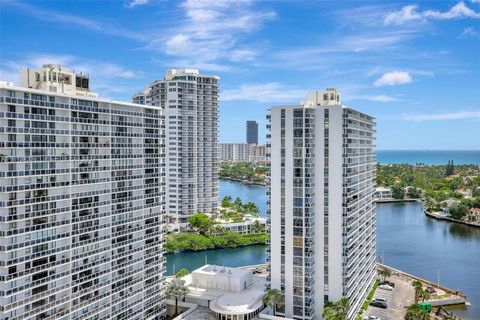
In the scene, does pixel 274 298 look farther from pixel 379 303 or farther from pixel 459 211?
pixel 459 211

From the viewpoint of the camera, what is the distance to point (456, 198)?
137 metres

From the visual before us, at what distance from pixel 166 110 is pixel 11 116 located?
236 feet

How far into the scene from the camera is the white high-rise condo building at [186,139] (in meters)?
101

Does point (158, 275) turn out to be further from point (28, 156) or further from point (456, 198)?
point (456, 198)

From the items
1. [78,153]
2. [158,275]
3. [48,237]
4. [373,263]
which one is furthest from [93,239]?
[373,263]

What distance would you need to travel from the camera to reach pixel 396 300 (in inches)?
2207

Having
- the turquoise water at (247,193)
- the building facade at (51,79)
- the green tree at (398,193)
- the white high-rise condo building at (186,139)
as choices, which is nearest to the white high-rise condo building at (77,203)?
the building facade at (51,79)

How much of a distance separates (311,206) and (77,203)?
2299cm

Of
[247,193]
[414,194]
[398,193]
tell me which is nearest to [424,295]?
[398,193]

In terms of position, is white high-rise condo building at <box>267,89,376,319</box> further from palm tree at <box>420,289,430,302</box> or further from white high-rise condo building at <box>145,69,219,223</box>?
white high-rise condo building at <box>145,69,219,223</box>

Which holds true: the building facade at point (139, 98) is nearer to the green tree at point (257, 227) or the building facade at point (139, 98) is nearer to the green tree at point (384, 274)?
the green tree at point (257, 227)

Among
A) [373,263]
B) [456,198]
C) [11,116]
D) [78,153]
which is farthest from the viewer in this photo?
[456,198]

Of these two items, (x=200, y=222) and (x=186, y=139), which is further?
(x=186, y=139)

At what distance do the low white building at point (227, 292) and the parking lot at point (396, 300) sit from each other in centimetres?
1419
